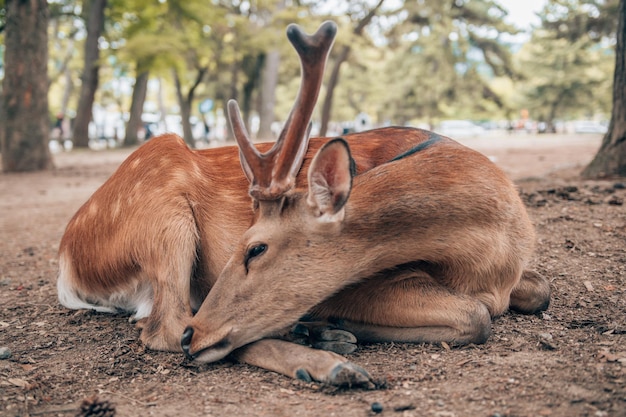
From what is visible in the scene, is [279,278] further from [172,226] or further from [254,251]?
[172,226]

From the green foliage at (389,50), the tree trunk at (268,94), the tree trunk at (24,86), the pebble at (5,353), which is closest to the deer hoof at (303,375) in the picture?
the pebble at (5,353)

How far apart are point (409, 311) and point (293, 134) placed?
97 cm

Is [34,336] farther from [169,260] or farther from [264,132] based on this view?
[264,132]

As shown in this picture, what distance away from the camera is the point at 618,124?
6555 millimetres

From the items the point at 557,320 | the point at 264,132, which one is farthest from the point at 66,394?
the point at 264,132

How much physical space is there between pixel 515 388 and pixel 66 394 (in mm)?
1775

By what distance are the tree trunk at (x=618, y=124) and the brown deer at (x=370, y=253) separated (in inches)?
155

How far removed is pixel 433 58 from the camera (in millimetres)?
33906

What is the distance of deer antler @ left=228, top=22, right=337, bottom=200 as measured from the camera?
9.61 feet

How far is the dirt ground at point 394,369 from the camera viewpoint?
241 centimetres

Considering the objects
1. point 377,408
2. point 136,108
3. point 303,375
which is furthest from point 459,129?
point 377,408

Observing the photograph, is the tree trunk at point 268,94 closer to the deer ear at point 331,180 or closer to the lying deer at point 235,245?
the lying deer at point 235,245

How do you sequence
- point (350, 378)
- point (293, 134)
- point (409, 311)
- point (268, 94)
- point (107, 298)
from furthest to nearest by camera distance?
point (268, 94) < point (107, 298) < point (409, 311) < point (293, 134) < point (350, 378)

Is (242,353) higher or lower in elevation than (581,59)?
lower
